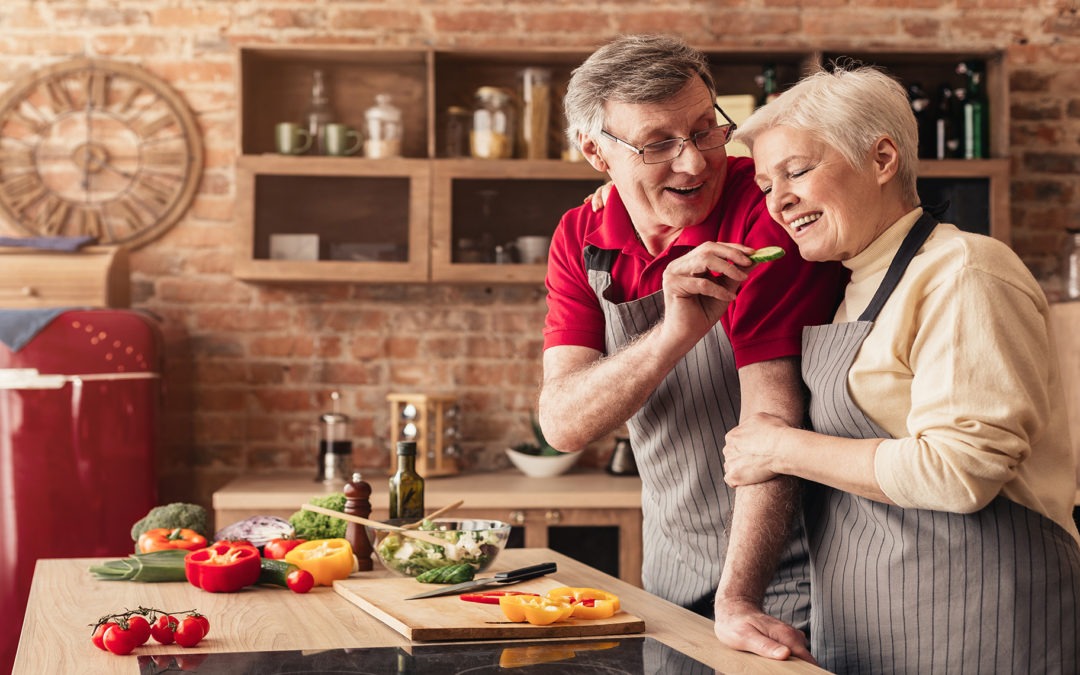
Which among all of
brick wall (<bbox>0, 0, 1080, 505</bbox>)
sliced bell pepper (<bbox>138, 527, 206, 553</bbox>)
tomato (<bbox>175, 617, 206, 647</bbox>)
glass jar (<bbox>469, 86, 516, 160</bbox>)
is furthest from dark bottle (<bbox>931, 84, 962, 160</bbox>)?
tomato (<bbox>175, 617, 206, 647</bbox>)

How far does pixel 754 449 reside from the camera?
1518mm

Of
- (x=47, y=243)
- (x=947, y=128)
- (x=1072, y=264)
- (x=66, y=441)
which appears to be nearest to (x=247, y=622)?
(x=66, y=441)

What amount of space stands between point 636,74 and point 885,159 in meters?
0.45

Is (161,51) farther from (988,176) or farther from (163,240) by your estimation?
(988,176)

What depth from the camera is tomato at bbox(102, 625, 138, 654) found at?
1.36 meters

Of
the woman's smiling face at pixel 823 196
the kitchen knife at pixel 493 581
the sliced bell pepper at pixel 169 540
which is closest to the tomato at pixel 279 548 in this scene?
the sliced bell pepper at pixel 169 540

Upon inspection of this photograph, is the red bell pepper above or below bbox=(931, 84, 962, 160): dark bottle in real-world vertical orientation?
below

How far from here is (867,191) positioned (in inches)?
58.1

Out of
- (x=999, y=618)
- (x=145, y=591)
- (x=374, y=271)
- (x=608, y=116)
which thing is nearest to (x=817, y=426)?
(x=999, y=618)

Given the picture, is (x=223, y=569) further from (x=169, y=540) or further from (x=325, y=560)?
(x=169, y=540)

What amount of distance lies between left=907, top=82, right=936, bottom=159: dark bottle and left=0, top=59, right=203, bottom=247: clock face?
8.24 feet

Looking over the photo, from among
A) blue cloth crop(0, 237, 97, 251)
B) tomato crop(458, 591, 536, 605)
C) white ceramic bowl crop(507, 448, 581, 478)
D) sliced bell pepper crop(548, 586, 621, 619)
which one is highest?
blue cloth crop(0, 237, 97, 251)

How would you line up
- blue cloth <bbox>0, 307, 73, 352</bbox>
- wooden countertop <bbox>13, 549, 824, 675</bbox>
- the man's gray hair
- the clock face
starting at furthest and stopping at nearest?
the clock face → blue cloth <bbox>0, 307, 73, 352</bbox> → the man's gray hair → wooden countertop <bbox>13, 549, 824, 675</bbox>

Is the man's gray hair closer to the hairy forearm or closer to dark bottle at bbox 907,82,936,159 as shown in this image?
the hairy forearm
